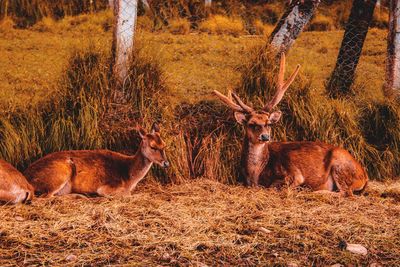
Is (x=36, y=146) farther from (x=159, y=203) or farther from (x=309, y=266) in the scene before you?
(x=309, y=266)

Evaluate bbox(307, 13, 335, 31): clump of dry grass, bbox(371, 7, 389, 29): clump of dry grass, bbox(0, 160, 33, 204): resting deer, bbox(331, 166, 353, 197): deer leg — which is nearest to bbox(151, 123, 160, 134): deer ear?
bbox(0, 160, 33, 204): resting deer

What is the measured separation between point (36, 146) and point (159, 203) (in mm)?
1730

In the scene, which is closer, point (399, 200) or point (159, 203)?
point (159, 203)

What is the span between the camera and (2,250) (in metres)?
4.92

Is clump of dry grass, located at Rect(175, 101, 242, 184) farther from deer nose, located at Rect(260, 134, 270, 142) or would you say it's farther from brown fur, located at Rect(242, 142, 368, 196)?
deer nose, located at Rect(260, 134, 270, 142)

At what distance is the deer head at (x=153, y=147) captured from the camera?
6.94 metres

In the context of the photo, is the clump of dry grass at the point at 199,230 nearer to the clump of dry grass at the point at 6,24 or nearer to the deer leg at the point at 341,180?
the deer leg at the point at 341,180

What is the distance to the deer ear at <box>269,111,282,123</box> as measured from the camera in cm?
730

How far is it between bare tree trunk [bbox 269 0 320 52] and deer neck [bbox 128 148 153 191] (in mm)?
2806

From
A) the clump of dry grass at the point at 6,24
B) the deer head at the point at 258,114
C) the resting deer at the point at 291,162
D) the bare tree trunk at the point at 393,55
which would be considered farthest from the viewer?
the clump of dry grass at the point at 6,24

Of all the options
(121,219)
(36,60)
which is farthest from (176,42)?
(121,219)

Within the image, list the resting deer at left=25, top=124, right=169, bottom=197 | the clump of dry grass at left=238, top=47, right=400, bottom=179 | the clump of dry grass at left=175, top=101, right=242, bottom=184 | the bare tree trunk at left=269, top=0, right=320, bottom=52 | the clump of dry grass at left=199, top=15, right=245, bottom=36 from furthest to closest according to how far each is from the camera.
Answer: the clump of dry grass at left=199, top=15, right=245, bottom=36, the bare tree trunk at left=269, top=0, right=320, bottom=52, the clump of dry grass at left=238, top=47, right=400, bottom=179, the clump of dry grass at left=175, top=101, right=242, bottom=184, the resting deer at left=25, top=124, right=169, bottom=197

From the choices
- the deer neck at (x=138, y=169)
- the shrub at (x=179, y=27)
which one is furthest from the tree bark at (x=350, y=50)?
the shrub at (x=179, y=27)

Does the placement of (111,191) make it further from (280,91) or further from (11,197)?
(280,91)
